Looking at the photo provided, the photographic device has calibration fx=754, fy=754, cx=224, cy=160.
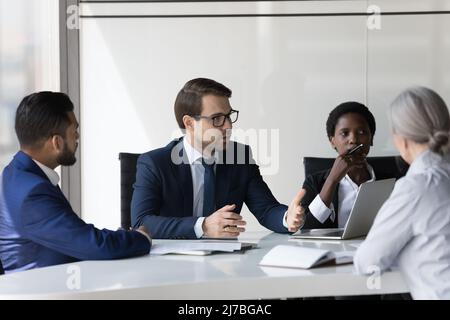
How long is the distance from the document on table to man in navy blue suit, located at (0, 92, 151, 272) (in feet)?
0.26

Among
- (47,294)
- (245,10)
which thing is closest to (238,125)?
(245,10)

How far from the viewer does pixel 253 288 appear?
2.22m

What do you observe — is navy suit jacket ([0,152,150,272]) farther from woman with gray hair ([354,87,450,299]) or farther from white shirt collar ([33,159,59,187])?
woman with gray hair ([354,87,450,299])

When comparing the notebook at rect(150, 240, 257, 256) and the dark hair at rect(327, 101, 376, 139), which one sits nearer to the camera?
the notebook at rect(150, 240, 257, 256)

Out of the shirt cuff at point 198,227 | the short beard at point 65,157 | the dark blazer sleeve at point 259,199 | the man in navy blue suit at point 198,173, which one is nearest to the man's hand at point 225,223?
the shirt cuff at point 198,227

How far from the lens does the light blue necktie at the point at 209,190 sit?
131 inches

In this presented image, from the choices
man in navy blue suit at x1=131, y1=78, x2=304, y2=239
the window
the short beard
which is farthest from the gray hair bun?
the window

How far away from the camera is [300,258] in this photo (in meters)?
2.38

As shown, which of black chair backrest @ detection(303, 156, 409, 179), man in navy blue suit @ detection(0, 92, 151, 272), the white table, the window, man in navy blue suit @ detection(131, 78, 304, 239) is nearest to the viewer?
the white table

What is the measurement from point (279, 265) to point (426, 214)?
0.50 metres

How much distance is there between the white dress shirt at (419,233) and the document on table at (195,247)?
0.61 metres

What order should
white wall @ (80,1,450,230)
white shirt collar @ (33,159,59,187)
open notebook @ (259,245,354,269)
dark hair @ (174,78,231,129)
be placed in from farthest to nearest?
white wall @ (80,1,450,230)
dark hair @ (174,78,231,129)
white shirt collar @ (33,159,59,187)
open notebook @ (259,245,354,269)

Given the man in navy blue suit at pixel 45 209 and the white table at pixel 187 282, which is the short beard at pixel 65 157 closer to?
the man in navy blue suit at pixel 45 209

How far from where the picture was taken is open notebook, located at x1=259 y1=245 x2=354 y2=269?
2.36 metres
